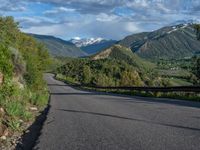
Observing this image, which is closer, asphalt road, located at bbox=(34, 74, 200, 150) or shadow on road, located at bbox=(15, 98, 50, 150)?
asphalt road, located at bbox=(34, 74, 200, 150)

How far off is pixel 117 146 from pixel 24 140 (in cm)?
306

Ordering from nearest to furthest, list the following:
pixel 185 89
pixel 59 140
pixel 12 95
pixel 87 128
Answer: pixel 59 140
pixel 87 128
pixel 12 95
pixel 185 89

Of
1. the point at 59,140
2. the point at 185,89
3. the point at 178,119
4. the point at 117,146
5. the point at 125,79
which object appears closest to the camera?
the point at 117,146

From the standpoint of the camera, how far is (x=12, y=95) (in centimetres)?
1702

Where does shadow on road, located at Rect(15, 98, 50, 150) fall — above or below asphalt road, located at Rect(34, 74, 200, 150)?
below

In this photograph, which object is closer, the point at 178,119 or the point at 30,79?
the point at 178,119

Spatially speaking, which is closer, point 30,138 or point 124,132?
point 124,132

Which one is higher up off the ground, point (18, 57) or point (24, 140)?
point (18, 57)

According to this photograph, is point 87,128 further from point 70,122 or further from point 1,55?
point 1,55

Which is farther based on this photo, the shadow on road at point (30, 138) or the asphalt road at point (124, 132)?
the shadow on road at point (30, 138)

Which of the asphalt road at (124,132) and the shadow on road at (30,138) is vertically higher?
the asphalt road at (124,132)

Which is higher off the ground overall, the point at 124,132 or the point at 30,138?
the point at 124,132

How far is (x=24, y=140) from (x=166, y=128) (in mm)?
3424

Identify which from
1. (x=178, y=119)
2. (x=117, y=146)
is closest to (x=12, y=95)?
(x=178, y=119)
